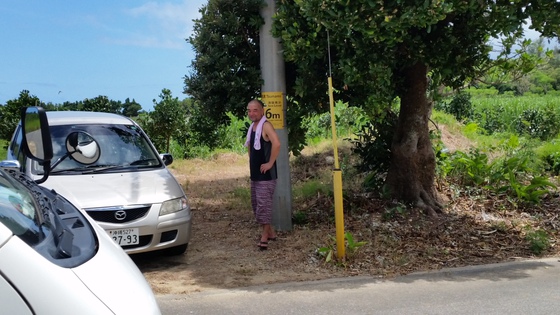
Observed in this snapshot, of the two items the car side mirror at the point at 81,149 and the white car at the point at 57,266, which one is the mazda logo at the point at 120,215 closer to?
the car side mirror at the point at 81,149

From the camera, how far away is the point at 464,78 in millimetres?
7660

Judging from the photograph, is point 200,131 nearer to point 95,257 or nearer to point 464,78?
point 464,78

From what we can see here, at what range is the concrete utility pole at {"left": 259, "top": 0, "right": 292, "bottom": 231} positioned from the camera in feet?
24.1

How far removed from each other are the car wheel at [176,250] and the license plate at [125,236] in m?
0.69

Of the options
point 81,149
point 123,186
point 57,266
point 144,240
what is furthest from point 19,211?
point 123,186

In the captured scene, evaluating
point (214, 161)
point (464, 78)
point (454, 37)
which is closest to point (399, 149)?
point (464, 78)

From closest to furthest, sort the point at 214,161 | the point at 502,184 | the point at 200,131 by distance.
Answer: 1. the point at 502,184
2. the point at 214,161
3. the point at 200,131

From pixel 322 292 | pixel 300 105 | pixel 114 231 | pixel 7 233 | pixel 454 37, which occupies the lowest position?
pixel 322 292

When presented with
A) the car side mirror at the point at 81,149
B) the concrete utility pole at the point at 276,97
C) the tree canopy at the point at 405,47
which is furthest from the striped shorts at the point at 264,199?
the car side mirror at the point at 81,149

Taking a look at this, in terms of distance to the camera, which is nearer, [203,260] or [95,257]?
[95,257]

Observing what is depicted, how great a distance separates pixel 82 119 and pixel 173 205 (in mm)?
2048

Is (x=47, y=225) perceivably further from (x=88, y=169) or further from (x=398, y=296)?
(x=88, y=169)

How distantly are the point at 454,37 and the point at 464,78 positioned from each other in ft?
3.27

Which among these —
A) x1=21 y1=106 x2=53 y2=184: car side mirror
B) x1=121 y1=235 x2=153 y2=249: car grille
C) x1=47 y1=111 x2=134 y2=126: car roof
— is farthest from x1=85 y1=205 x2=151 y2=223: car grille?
x1=21 y1=106 x2=53 y2=184: car side mirror
